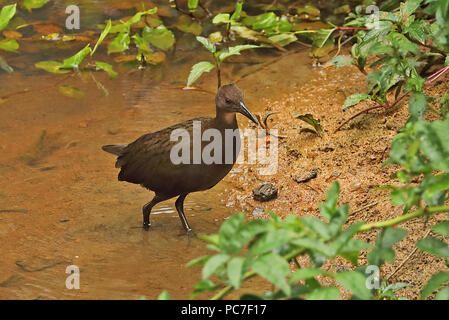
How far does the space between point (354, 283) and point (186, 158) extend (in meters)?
2.51

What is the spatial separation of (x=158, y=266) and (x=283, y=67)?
10.5 feet

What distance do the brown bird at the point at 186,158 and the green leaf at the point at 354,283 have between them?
2353mm

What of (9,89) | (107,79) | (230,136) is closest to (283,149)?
(230,136)

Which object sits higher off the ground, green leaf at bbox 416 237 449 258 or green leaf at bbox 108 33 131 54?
green leaf at bbox 108 33 131 54

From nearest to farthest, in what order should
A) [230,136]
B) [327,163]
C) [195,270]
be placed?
[195,270]
[230,136]
[327,163]

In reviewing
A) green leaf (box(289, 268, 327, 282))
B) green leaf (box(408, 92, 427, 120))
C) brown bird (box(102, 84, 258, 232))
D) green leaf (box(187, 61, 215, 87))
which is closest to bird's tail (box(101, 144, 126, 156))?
brown bird (box(102, 84, 258, 232))

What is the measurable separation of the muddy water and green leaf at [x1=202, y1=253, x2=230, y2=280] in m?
1.73

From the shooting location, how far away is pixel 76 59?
22.2 ft

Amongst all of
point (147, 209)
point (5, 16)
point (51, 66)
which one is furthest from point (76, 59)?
point (147, 209)

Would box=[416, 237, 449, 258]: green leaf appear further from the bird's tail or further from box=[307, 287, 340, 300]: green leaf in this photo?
the bird's tail

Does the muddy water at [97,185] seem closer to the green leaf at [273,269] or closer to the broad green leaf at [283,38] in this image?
the broad green leaf at [283,38]

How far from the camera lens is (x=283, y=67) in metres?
7.00

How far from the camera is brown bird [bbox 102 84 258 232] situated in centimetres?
472

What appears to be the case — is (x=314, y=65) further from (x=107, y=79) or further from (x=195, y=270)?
(x=195, y=270)
